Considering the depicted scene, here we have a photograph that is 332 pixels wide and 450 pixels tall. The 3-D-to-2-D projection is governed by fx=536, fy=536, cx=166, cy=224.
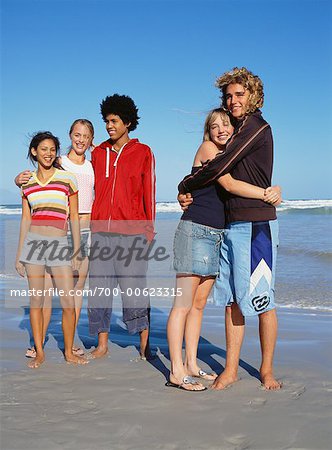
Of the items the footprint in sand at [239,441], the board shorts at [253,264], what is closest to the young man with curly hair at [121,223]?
the board shorts at [253,264]

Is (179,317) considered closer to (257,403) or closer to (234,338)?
(234,338)

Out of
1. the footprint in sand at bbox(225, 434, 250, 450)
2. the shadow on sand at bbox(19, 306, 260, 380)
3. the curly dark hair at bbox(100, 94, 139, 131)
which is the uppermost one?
the curly dark hair at bbox(100, 94, 139, 131)

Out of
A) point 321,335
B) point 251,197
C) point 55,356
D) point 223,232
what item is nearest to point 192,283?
point 223,232

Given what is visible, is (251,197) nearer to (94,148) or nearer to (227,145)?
(227,145)

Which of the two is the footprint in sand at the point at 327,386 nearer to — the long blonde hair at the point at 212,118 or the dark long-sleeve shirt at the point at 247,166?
the dark long-sleeve shirt at the point at 247,166

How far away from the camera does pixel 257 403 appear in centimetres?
320

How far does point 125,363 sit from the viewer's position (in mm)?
4172

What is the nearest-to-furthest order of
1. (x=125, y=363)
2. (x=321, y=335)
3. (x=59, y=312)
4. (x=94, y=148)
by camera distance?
(x=125, y=363), (x=94, y=148), (x=321, y=335), (x=59, y=312)

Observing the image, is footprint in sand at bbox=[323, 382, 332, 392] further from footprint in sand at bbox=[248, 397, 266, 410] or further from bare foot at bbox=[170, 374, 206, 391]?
bare foot at bbox=[170, 374, 206, 391]

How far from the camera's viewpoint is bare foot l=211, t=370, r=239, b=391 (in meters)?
3.52

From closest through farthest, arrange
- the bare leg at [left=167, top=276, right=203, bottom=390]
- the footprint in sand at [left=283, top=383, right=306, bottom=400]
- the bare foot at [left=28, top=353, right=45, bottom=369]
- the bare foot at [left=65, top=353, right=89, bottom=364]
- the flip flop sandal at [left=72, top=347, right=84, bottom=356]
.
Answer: the footprint in sand at [left=283, top=383, right=306, bottom=400] < the bare leg at [left=167, top=276, right=203, bottom=390] < the bare foot at [left=28, top=353, right=45, bottom=369] < the bare foot at [left=65, top=353, right=89, bottom=364] < the flip flop sandal at [left=72, top=347, right=84, bottom=356]

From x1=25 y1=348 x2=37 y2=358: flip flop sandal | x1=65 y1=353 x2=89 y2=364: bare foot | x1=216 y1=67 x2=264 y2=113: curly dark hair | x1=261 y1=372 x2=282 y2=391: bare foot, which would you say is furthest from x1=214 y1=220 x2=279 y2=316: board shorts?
x1=25 y1=348 x2=37 y2=358: flip flop sandal

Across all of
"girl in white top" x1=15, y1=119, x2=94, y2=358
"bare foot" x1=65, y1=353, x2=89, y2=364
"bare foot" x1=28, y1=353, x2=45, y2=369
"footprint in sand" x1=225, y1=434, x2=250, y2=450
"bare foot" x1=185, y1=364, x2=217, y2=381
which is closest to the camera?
"footprint in sand" x1=225, y1=434, x2=250, y2=450

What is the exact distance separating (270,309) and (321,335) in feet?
5.83
